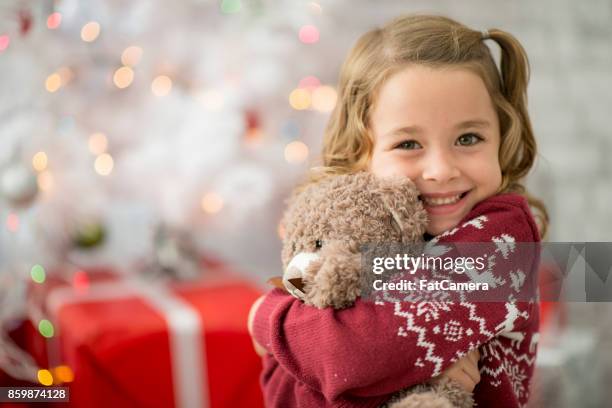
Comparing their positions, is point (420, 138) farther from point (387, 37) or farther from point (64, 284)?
point (64, 284)

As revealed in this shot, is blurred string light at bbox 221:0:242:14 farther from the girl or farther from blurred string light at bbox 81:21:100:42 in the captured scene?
the girl

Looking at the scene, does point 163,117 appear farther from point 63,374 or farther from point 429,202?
point 429,202

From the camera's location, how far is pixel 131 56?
1762mm

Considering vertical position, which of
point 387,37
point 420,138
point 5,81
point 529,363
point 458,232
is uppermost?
point 5,81

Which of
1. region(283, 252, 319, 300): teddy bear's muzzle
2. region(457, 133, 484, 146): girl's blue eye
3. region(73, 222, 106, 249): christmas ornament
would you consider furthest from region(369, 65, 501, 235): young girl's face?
region(73, 222, 106, 249): christmas ornament

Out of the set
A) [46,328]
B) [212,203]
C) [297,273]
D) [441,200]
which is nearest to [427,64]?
[441,200]

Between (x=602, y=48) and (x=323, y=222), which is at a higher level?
(x=602, y=48)

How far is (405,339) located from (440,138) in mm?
246

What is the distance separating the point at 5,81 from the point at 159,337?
2.31ft

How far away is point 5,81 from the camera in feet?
5.05

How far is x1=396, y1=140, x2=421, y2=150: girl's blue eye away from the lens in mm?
805

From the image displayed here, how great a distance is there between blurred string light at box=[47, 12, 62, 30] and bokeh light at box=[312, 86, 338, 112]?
68cm

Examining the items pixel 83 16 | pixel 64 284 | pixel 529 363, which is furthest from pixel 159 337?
pixel 529 363

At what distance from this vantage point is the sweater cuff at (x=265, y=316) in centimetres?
83
